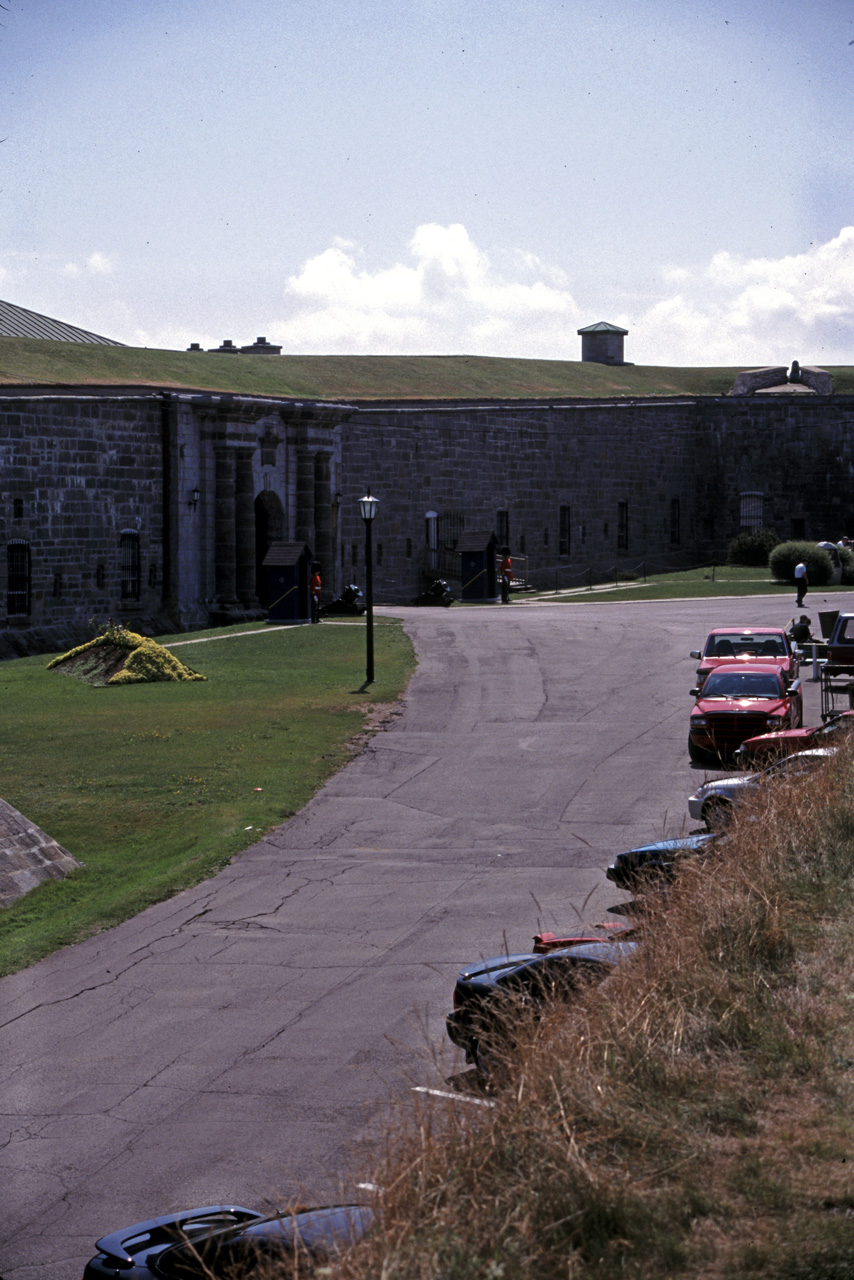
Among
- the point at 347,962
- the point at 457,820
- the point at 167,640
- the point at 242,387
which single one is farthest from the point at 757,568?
the point at 347,962

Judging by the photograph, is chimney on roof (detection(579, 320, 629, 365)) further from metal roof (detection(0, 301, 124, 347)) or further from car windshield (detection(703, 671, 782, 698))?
car windshield (detection(703, 671, 782, 698))

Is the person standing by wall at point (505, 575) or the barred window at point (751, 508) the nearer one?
the person standing by wall at point (505, 575)

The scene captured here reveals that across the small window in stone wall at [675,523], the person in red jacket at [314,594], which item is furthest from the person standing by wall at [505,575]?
the small window in stone wall at [675,523]

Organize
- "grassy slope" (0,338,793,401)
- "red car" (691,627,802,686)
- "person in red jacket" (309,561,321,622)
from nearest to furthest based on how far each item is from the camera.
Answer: "red car" (691,627,802,686) → "person in red jacket" (309,561,321,622) → "grassy slope" (0,338,793,401)

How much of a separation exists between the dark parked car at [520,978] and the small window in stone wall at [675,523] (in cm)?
5242

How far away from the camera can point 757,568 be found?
5497cm

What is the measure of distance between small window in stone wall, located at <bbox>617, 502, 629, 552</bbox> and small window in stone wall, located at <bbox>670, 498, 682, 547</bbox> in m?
3.24

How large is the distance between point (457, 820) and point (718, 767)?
463 cm

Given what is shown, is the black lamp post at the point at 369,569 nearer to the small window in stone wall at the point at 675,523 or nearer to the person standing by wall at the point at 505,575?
the person standing by wall at the point at 505,575

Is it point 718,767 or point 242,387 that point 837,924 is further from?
point 242,387

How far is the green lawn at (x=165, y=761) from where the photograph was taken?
51.1 feet

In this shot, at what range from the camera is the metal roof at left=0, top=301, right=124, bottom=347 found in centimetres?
4912

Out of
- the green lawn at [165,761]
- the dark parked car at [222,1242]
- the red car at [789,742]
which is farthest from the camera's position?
the red car at [789,742]

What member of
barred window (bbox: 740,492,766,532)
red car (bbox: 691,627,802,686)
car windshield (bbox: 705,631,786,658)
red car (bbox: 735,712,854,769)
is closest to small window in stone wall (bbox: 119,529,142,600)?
red car (bbox: 691,627,802,686)
